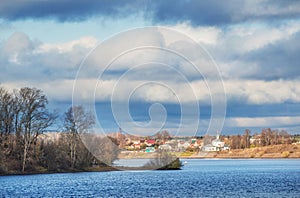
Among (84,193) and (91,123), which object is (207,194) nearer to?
(84,193)

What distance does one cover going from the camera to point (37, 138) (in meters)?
110

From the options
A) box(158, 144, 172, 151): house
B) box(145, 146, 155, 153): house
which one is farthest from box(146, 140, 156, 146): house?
box(158, 144, 172, 151): house

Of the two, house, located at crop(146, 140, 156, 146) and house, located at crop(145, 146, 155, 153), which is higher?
house, located at crop(146, 140, 156, 146)

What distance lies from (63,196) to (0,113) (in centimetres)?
4604

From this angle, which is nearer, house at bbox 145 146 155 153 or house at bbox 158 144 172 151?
house at bbox 158 144 172 151

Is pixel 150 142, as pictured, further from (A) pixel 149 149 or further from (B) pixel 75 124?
(B) pixel 75 124

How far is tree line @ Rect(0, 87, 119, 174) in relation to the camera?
344 feet

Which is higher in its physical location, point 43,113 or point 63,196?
point 43,113

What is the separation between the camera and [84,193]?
2694 inches

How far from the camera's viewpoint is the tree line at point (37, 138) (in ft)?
344

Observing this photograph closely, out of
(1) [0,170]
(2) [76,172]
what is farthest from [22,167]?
(2) [76,172]

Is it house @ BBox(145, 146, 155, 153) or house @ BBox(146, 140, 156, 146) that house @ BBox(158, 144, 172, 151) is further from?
house @ BBox(146, 140, 156, 146)

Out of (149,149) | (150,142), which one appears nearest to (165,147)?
(150,142)

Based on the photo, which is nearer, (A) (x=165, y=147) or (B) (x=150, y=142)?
(A) (x=165, y=147)
